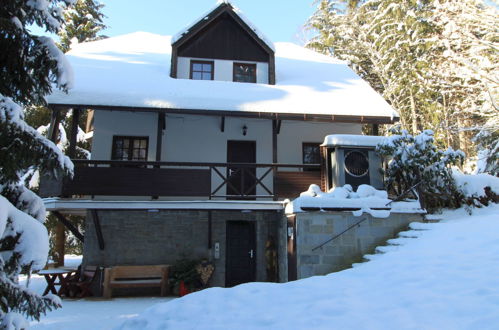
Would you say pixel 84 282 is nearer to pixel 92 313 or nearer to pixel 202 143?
pixel 92 313

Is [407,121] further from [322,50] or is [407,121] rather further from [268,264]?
[268,264]

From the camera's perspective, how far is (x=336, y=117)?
10.3 metres

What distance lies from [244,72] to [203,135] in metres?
2.83

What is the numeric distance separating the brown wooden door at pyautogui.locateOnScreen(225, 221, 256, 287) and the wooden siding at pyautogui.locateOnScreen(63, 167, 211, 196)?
85.0 inches

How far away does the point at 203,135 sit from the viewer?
1175 centimetres

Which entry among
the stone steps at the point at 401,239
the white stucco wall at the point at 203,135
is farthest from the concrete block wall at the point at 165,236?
the stone steps at the point at 401,239

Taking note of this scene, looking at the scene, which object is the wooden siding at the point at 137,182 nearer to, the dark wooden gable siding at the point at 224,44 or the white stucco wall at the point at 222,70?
the white stucco wall at the point at 222,70

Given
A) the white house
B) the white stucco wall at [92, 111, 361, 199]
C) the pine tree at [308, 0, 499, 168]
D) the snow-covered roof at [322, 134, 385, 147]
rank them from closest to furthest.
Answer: the snow-covered roof at [322, 134, 385, 147] < the white house < the white stucco wall at [92, 111, 361, 199] < the pine tree at [308, 0, 499, 168]

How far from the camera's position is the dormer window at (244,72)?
1264cm

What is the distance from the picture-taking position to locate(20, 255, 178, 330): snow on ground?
682 centimetres

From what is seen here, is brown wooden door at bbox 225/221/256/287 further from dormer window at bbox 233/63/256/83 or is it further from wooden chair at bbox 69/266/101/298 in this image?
dormer window at bbox 233/63/256/83

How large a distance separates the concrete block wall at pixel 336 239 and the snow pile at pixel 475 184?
246 centimetres

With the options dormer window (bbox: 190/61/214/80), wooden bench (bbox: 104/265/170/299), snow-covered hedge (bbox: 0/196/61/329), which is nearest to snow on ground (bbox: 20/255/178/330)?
wooden bench (bbox: 104/265/170/299)

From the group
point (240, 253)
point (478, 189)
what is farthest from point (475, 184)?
point (240, 253)
